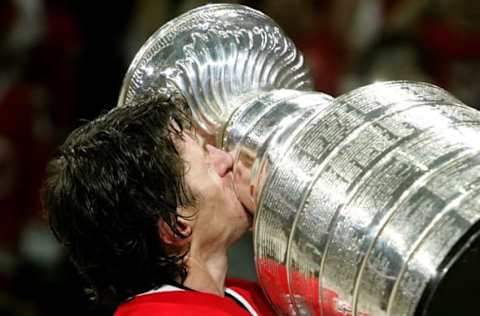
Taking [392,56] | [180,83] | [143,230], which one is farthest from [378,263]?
[392,56]

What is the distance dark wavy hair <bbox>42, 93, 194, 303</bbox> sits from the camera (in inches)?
55.2

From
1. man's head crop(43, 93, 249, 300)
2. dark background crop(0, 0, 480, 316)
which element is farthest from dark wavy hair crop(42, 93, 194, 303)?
dark background crop(0, 0, 480, 316)

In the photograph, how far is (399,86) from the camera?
133 centimetres

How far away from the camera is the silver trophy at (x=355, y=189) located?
1150 millimetres

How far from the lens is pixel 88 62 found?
10.6ft

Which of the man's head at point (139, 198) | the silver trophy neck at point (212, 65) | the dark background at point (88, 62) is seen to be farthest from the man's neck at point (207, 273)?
the dark background at point (88, 62)

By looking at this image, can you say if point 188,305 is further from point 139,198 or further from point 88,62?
point 88,62

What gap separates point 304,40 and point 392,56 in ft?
0.86

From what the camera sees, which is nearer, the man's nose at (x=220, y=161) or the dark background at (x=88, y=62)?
the man's nose at (x=220, y=161)

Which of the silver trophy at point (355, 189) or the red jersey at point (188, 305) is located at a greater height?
the silver trophy at point (355, 189)

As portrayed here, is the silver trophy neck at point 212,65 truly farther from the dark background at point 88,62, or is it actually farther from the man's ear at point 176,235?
the dark background at point 88,62

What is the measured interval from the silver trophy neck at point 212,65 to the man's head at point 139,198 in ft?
0.30

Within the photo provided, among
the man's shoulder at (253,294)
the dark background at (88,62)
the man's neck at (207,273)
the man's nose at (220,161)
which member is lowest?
the dark background at (88,62)

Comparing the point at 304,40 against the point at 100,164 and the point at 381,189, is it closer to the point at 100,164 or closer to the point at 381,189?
the point at 100,164
